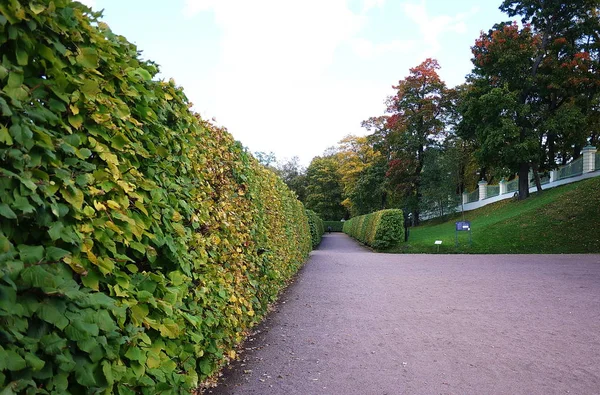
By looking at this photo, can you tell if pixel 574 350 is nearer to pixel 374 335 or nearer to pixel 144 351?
pixel 374 335

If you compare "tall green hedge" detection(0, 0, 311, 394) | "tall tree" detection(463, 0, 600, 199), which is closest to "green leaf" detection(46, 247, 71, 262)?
"tall green hedge" detection(0, 0, 311, 394)

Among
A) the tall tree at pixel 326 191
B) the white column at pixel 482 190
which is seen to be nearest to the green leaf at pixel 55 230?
the white column at pixel 482 190

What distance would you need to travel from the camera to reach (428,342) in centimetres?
454

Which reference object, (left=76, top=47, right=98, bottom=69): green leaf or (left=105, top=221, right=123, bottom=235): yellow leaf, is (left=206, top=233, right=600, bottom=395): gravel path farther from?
(left=76, top=47, right=98, bottom=69): green leaf

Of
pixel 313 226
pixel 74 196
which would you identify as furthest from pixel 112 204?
pixel 313 226

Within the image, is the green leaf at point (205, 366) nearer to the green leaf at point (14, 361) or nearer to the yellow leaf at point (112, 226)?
the yellow leaf at point (112, 226)

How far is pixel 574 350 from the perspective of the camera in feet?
13.7

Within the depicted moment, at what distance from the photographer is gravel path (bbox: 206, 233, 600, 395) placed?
340 centimetres

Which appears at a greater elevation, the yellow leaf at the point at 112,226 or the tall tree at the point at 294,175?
the tall tree at the point at 294,175

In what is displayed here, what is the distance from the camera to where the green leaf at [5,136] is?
126 cm

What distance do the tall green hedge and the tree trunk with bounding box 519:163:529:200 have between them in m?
29.2

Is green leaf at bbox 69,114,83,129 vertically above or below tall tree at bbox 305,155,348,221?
below

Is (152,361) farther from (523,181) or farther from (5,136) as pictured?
(523,181)

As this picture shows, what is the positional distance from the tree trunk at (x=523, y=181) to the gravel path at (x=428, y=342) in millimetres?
20827
